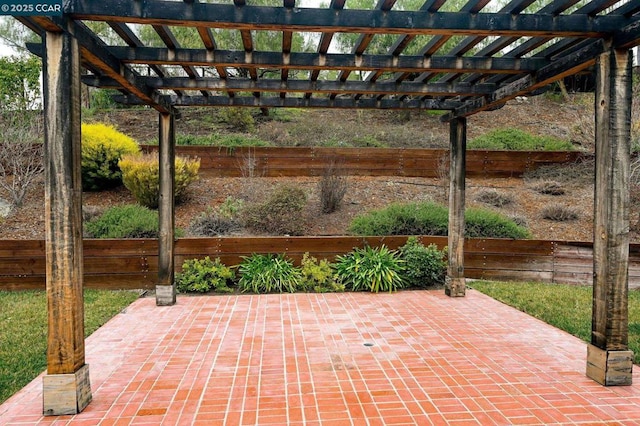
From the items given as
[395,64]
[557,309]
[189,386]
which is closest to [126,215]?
[189,386]

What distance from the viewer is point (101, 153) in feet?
30.8

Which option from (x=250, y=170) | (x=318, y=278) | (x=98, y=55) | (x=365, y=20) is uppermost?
(x=365, y=20)

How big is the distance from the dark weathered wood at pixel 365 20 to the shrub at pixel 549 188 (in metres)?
8.14

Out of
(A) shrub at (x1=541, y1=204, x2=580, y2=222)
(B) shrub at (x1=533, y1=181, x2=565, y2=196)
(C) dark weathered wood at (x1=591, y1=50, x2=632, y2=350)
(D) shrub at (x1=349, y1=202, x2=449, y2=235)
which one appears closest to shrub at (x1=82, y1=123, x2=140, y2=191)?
(D) shrub at (x1=349, y1=202, x2=449, y2=235)

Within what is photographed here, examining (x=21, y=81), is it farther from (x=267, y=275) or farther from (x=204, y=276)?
(x=267, y=275)

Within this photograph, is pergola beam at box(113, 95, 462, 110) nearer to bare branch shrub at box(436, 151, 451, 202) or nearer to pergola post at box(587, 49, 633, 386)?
pergola post at box(587, 49, 633, 386)

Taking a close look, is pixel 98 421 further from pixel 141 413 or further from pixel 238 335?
pixel 238 335

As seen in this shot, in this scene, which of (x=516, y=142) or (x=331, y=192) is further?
(x=516, y=142)

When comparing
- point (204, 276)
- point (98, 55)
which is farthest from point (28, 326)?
point (98, 55)

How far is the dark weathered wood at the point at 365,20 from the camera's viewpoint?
10.1 feet

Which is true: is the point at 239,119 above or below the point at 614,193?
above

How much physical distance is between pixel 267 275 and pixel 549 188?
7.90m

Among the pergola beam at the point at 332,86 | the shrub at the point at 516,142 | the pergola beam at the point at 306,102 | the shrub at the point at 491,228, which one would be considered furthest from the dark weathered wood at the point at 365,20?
the shrub at the point at 516,142

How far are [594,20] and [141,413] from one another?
4539mm
